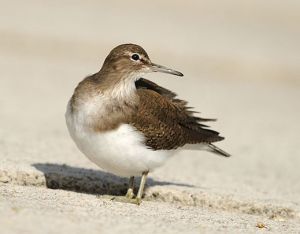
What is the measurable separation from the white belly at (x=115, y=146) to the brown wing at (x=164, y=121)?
131mm

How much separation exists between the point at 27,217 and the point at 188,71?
31.9ft

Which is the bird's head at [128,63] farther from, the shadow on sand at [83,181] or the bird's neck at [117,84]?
the shadow on sand at [83,181]

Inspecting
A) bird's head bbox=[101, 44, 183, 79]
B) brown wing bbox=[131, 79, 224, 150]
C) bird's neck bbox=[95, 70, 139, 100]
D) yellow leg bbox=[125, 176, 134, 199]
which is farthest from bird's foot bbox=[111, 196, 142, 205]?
bird's head bbox=[101, 44, 183, 79]

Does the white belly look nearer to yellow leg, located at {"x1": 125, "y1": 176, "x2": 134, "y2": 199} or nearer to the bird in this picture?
the bird

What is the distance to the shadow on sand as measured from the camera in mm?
7645

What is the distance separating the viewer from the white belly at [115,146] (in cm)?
670

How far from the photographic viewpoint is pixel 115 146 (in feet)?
22.0

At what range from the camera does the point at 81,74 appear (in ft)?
45.5

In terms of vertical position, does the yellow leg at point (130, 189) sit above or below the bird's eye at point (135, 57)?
below

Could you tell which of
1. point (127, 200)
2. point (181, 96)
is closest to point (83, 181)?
point (127, 200)

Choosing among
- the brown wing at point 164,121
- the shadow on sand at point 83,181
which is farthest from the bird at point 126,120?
the shadow on sand at point 83,181

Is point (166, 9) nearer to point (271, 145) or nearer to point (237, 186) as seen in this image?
point (271, 145)

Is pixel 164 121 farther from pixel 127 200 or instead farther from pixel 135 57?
pixel 127 200

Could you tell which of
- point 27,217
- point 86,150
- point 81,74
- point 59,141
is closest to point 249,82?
point 81,74
